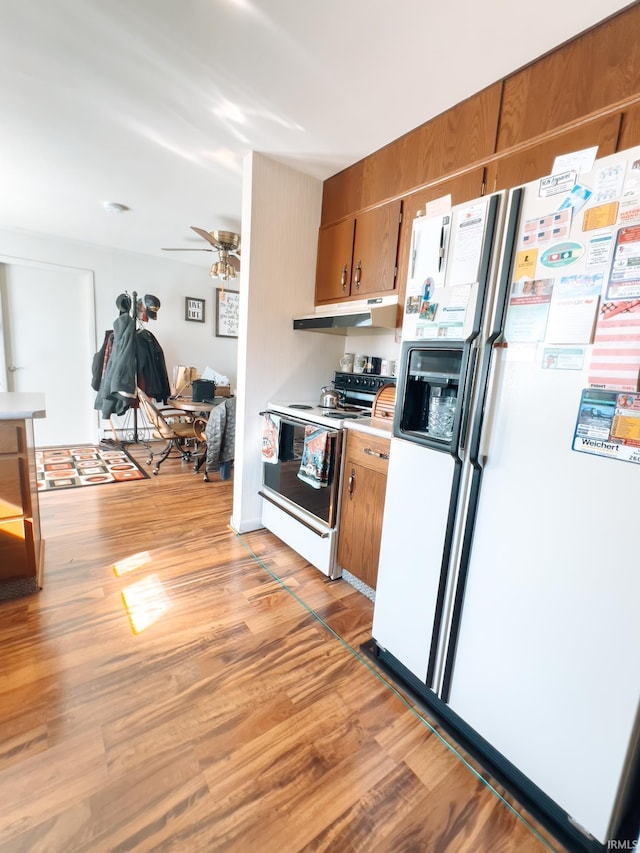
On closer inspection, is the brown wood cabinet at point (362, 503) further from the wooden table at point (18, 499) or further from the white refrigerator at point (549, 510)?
the wooden table at point (18, 499)

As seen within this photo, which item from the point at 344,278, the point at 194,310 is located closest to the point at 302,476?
the point at 344,278

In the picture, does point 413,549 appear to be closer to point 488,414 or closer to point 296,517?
point 488,414

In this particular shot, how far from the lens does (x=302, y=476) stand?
7.11ft

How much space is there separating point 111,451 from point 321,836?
14.1 feet

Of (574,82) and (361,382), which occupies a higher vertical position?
(574,82)

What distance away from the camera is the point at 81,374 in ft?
14.7


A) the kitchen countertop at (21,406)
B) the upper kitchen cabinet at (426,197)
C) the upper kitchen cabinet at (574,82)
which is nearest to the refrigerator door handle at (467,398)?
the upper kitchen cabinet at (426,197)

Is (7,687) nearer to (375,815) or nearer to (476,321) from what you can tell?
(375,815)

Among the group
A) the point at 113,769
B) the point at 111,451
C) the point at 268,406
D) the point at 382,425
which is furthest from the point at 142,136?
the point at 111,451

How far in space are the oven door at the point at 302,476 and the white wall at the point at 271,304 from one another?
0.21m

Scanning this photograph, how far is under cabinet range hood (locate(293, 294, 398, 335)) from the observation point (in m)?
2.00

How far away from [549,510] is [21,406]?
7.19 ft

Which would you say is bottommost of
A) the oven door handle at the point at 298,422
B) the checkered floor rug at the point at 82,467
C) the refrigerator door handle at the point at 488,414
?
the checkered floor rug at the point at 82,467

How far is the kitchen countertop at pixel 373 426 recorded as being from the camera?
5.71 feet
